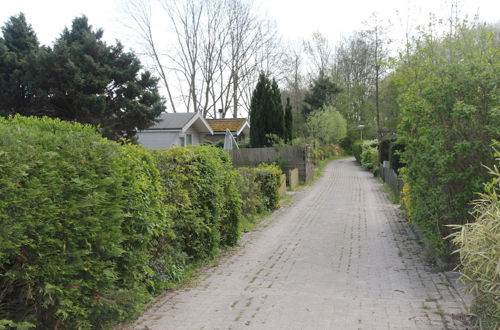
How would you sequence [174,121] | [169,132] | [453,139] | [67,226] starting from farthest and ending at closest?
[174,121] < [169,132] < [453,139] < [67,226]

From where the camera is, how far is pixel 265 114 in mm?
26359

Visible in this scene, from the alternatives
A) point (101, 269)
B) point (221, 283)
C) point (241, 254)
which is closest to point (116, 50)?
point (241, 254)

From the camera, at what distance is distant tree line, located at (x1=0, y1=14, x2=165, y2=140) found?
18984 millimetres

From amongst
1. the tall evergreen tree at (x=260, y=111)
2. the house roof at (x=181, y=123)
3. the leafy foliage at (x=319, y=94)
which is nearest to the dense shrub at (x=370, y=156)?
the tall evergreen tree at (x=260, y=111)

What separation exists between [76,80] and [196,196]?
1407 cm

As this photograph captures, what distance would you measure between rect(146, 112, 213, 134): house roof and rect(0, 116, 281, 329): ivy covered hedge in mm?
23985

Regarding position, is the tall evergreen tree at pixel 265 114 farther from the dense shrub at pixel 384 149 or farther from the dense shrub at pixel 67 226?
the dense shrub at pixel 67 226

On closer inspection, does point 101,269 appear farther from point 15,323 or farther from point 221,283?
point 221,283

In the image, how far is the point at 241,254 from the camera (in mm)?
8352

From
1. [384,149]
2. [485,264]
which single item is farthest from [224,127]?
[485,264]

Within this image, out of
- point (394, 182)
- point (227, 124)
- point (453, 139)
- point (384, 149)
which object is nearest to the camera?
point (453, 139)

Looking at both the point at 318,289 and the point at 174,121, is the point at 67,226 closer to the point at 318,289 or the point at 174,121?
the point at 318,289

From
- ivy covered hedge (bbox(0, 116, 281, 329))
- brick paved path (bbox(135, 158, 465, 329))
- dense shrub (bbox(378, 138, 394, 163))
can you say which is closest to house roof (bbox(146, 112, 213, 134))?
dense shrub (bbox(378, 138, 394, 163))

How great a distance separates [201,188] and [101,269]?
128 inches
